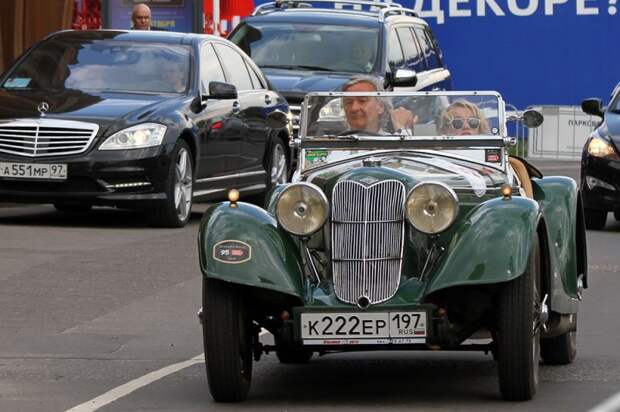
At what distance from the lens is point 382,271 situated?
330 inches

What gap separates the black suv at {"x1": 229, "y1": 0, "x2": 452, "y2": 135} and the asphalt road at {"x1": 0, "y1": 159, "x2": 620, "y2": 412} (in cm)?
599

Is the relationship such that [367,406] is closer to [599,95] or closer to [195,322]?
[195,322]

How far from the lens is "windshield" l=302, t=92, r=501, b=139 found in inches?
388

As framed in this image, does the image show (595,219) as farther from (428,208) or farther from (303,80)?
(428,208)

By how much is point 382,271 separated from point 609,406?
3.77 feet

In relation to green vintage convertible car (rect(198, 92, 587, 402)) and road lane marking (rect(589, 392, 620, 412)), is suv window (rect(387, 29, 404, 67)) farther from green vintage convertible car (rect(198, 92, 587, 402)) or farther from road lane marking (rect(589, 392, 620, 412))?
road lane marking (rect(589, 392, 620, 412))

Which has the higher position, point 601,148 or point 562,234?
point 562,234

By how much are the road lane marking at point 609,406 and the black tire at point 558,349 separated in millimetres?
1188

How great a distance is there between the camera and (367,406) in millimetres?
8266

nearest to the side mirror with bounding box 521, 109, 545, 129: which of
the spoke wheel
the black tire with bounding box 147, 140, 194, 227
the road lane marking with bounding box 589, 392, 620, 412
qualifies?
the road lane marking with bounding box 589, 392, 620, 412

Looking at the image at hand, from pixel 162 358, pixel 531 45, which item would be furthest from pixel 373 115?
pixel 531 45

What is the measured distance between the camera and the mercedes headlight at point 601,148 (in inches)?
701

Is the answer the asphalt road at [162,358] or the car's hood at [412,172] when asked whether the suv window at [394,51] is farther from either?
the car's hood at [412,172]

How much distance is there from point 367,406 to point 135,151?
8391 millimetres
